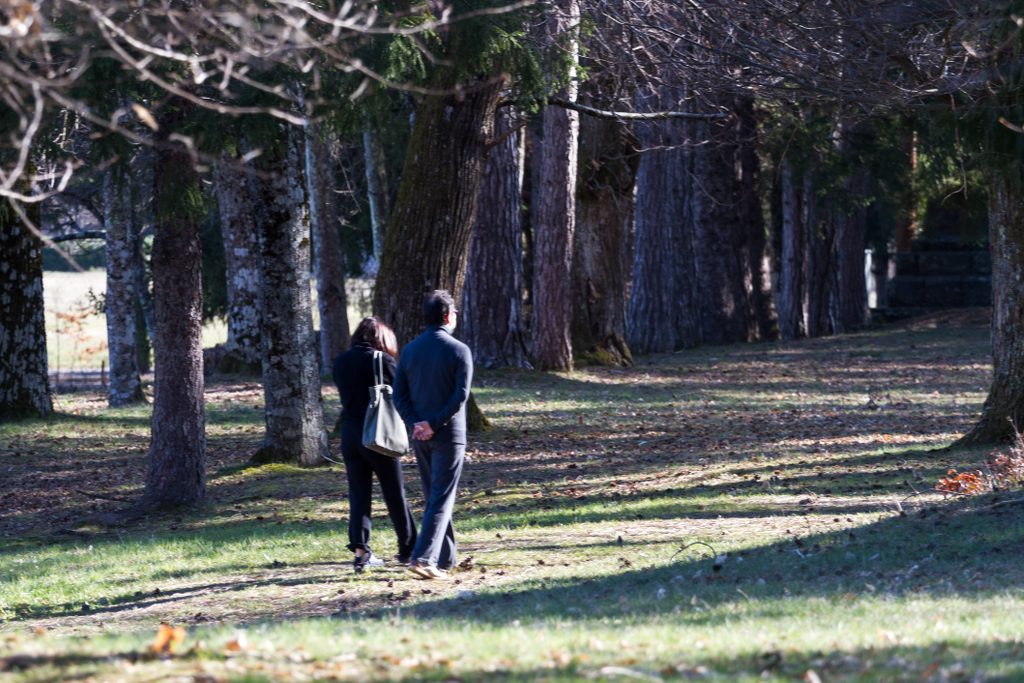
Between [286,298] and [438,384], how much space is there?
5605 mm

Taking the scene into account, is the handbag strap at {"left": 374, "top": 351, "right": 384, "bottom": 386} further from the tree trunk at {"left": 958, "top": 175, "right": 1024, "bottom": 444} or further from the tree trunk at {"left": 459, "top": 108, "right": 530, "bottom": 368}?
the tree trunk at {"left": 459, "top": 108, "right": 530, "bottom": 368}

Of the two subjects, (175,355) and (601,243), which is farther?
(601,243)

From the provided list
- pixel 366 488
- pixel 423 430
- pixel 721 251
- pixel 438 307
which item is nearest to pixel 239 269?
pixel 366 488

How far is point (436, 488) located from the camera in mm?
9766

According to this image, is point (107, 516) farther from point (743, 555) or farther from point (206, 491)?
point (743, 555)

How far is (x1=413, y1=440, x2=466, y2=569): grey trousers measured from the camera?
976 centimetres

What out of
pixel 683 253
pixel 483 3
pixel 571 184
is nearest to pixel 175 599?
pixel 483 3

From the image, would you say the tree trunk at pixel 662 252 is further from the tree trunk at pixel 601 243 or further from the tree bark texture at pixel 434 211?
the tree bark texture at pixel 434 211

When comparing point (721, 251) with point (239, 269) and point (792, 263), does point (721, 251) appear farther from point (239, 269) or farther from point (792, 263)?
point (239, 269)

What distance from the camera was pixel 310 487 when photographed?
49.1 feet

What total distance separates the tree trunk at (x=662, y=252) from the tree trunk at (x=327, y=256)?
8492 mm

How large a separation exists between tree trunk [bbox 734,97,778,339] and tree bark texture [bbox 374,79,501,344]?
64.3 ft

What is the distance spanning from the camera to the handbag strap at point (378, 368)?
10.0 meters

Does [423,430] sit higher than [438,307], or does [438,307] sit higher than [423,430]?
[438,307]
